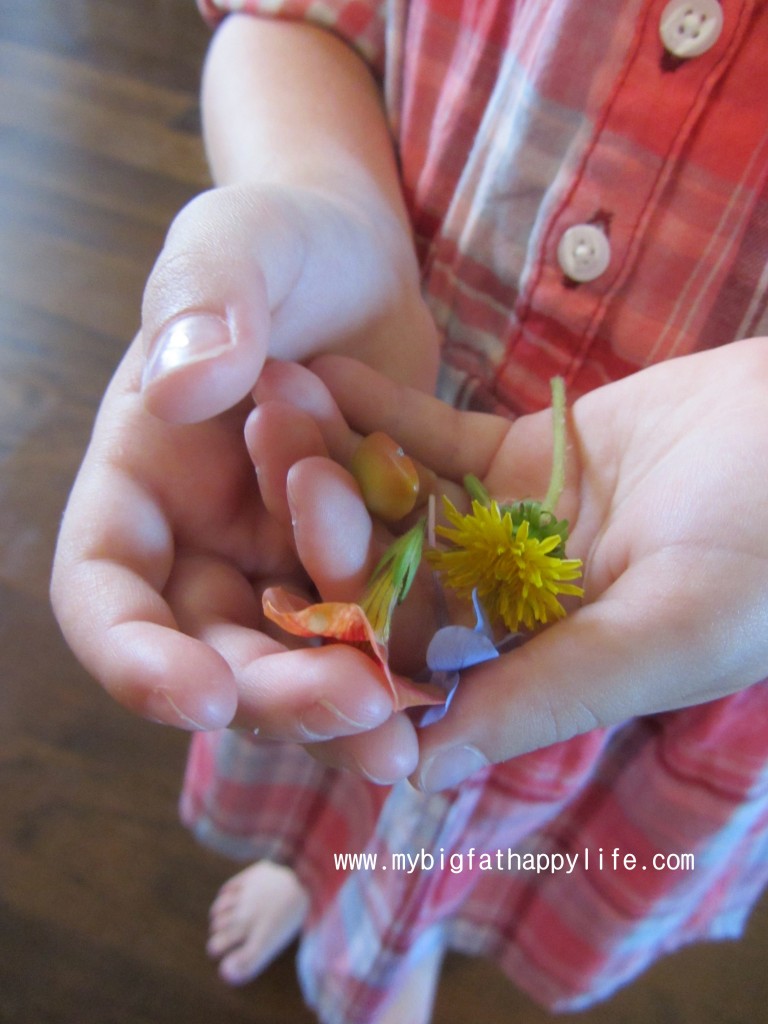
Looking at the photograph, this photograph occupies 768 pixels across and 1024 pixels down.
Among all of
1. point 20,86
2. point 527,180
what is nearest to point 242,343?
point 527,180

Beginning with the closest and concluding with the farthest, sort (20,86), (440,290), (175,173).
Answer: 1. (440,290)
2. (175,173)
3. (20,86)

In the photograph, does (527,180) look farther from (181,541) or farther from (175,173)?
(175,173)

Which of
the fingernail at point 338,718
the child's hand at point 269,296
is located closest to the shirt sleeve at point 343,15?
the child's hand at point 269,296

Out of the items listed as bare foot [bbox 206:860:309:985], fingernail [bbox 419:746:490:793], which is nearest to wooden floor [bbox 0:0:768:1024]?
bare foot [bbox 206:860:309:985]

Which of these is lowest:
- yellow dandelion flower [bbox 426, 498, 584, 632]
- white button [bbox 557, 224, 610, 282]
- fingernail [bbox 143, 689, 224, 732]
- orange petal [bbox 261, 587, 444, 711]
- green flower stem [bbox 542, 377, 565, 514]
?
fingernail [bbox 143, 689, 224, 732]

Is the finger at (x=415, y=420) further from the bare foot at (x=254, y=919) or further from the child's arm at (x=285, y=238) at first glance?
the bare foot at (x=254, y=919)

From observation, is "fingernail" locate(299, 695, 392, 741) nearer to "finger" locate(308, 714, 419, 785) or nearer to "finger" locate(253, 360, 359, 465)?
"finger" locate(308, 714, 419, 785)

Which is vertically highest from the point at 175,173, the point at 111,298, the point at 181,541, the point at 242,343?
the point at 242,343
